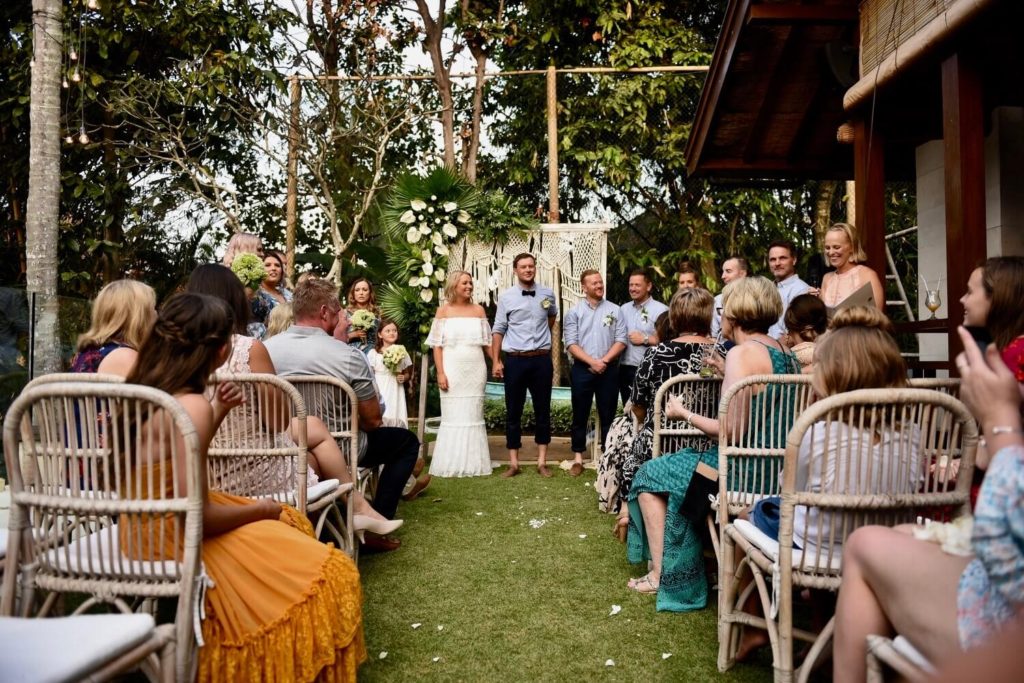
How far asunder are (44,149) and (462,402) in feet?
13.3

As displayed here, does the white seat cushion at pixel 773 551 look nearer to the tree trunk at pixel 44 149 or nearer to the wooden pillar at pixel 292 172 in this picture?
the tree trunk at pixel 44 149

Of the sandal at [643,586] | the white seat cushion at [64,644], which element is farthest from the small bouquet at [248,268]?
the white seat cushion at [64,644]

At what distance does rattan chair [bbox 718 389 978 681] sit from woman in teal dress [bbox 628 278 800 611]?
777 millimetres

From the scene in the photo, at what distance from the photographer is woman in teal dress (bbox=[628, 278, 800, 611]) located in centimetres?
320

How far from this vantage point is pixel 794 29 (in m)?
5.29

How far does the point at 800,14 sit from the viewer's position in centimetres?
508

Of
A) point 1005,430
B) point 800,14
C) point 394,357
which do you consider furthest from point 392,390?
point 1005,430

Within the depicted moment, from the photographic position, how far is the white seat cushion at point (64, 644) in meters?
1.45

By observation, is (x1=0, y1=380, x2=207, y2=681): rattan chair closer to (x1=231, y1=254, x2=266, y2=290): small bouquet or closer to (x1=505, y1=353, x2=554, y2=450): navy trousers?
(x1=231, y1=254, x2=266, y2=290): small bouquet

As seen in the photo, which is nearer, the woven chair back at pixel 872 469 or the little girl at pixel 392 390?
the woven chair back at pixel 872 469

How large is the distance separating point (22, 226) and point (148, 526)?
1062cm

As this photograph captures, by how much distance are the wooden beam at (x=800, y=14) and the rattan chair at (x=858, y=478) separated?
360 centimetres

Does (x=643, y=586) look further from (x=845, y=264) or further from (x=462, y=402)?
(x=462, y=402)

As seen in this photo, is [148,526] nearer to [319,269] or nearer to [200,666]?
[200,666]
